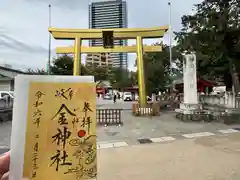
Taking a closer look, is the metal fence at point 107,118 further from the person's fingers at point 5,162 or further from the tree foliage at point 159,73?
the person's fingers at point 5,162

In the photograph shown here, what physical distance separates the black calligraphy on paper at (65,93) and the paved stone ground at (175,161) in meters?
4.14

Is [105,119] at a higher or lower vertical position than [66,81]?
lower

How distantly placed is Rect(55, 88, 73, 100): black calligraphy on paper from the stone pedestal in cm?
1391

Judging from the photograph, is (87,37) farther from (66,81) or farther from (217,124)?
(66,81)

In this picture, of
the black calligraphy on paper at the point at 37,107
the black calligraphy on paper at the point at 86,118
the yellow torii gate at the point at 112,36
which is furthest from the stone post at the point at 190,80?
the black calligraphy on paper at the point at 37,107

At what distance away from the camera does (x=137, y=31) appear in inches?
774

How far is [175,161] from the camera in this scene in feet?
22.0

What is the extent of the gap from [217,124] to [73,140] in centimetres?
1264

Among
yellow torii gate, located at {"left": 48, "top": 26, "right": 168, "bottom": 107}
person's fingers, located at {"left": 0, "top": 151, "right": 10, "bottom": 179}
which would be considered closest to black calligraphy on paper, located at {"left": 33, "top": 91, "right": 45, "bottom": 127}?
person's fingers, located at {"left": 0, "top": 151, "right": 10, "bottom": 179}

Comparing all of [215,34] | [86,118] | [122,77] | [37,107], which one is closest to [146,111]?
[215,34]

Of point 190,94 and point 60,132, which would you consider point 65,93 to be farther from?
point 190,94

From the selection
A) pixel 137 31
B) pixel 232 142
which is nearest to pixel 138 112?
pixel 137 31

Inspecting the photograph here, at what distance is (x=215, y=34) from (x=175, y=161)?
1088 cm

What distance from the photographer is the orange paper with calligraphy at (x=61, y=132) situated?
1.60 m
